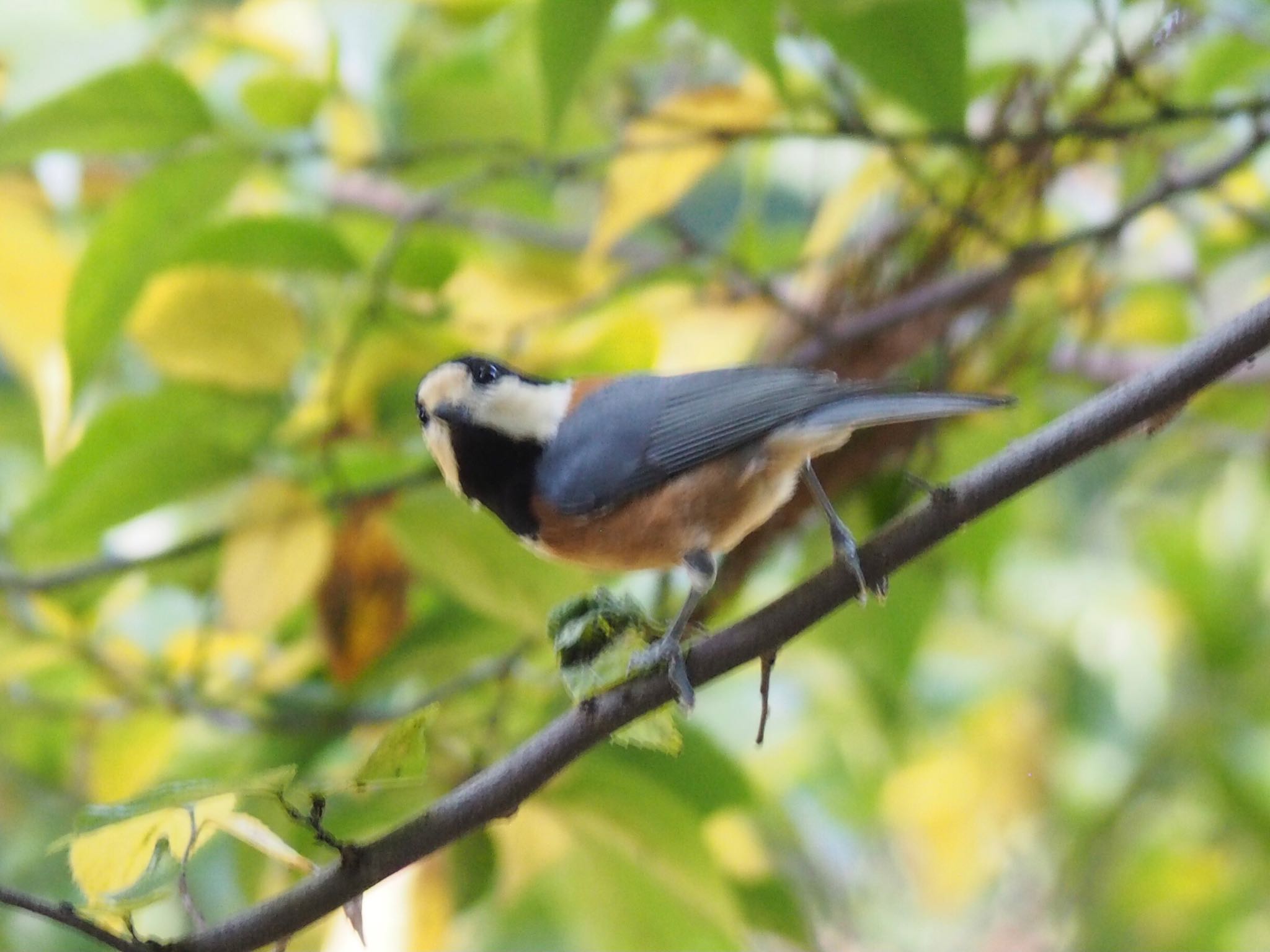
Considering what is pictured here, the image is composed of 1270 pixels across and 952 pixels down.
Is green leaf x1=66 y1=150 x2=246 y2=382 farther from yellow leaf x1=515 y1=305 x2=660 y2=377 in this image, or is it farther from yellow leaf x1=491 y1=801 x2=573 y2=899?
yellow leaf x1=491 y1=801 x2=573 y2=899

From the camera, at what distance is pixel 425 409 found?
1.11m

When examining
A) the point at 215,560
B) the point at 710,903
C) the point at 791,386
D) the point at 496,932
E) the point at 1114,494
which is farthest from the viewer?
the point at 1114,494

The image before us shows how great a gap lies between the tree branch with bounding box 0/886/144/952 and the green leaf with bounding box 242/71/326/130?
830 mm

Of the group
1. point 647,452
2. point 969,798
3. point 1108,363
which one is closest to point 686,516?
point 647,452

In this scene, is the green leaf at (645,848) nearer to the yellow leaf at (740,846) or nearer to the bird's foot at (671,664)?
the yellow leaf at (740,846)

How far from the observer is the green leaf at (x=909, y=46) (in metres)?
1.19

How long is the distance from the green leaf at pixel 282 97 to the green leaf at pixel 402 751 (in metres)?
0.74

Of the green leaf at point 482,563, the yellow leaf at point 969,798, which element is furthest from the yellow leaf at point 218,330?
the yellow leaf at point 969,798

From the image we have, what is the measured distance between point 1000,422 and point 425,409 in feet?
2.45

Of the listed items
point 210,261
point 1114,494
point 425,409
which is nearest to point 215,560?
point 210,261

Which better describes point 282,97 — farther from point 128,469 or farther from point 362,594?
point 362,594

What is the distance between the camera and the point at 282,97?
1271 millimetres

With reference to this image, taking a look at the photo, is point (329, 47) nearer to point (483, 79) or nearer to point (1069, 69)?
point (483, 79)

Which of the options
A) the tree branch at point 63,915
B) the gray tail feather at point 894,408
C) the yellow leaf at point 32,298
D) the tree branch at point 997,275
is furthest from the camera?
the yellow leaf at point 32,298
